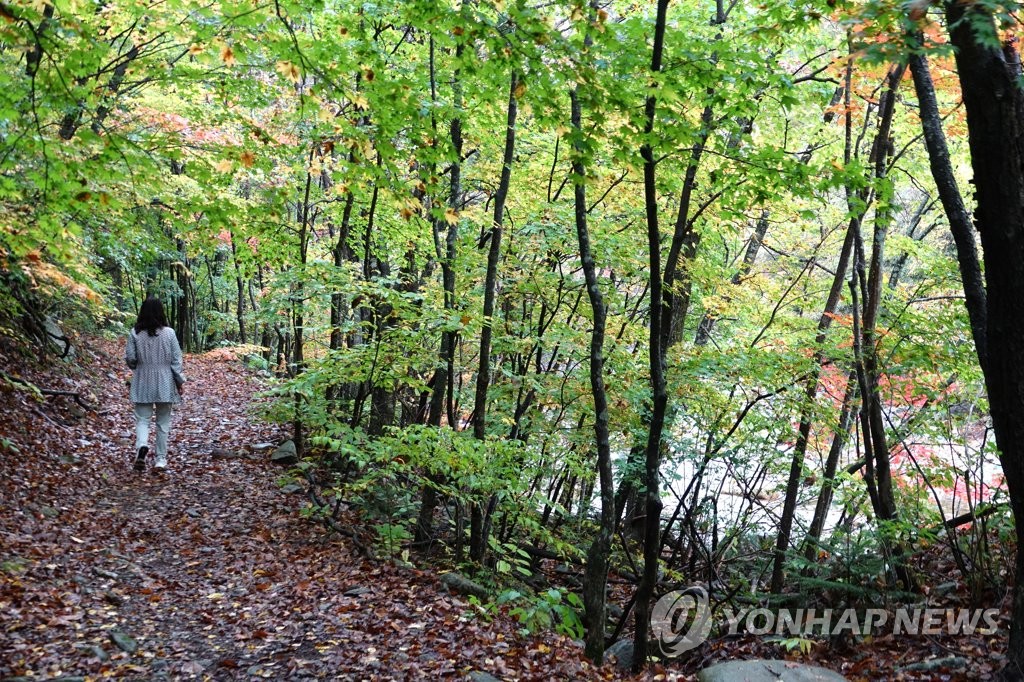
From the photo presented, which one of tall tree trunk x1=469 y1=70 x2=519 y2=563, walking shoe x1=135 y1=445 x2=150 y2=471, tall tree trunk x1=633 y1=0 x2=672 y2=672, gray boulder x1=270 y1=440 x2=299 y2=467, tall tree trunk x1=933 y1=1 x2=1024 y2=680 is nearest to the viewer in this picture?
tall tree trunk x1=933 y1=1 x2=1024 y2=680

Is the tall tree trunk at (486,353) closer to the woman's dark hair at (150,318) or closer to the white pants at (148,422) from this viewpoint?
the white pants at (148,422)

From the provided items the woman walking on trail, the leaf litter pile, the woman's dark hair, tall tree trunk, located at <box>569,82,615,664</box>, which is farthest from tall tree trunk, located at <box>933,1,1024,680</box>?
the woman's dark hair

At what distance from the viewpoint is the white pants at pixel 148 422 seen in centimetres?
874

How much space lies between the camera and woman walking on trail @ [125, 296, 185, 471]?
872 centimetres

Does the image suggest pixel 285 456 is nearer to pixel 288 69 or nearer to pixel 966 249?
pixel 288 69

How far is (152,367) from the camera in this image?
345 inches

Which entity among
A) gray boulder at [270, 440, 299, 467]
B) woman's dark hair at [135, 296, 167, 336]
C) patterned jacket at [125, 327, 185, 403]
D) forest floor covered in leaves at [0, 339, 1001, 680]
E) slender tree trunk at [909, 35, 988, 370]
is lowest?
forest floor covered in leaves at [0, 339, 1001, 680]

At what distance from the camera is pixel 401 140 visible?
8352 mm

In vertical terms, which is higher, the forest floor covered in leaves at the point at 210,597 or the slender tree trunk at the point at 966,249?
the slender tree trunk at the point at 966,249

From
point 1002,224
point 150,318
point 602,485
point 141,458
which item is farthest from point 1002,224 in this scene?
point 141,458

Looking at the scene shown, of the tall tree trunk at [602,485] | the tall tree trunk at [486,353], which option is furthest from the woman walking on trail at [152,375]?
the tall tree trunk at [602,485]

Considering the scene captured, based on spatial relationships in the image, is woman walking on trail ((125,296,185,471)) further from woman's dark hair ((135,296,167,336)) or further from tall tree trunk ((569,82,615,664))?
tall tree trunk ((569,82,615,664))

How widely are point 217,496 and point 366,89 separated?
5372 mm

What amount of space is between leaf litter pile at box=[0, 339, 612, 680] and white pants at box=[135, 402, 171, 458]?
38cm
